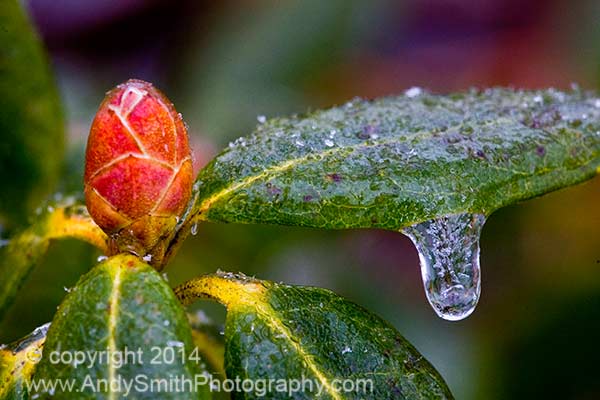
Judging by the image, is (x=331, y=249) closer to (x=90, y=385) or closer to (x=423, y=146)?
(x=423, y=146)

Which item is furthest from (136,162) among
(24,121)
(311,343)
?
(24,121)

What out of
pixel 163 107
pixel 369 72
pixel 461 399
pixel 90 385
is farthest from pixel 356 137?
pixel 369 72

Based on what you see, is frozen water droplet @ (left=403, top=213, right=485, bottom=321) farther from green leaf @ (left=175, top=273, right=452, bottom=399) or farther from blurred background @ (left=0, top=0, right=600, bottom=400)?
blurred background @ (left=0, top=0, right=600, bottom=400)

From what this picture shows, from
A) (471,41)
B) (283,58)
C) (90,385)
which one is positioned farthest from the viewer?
(471,41)

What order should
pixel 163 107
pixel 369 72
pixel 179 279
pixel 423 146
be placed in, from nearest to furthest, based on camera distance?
pixel 163 107
pixel 423 146
pixel 179 279
pixel 369 72

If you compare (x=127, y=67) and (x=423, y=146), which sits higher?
(x=127, y=67)
